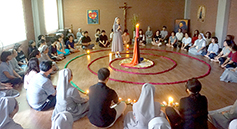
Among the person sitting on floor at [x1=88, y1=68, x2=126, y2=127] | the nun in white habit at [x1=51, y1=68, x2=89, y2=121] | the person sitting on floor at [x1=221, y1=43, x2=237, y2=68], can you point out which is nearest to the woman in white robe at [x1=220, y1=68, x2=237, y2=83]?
the person sitting on floor at [x1=221, y1=43, x2=237, y2=68]

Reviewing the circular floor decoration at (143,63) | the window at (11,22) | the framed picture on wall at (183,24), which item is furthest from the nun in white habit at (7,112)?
the framed picture on wall at (183,24)

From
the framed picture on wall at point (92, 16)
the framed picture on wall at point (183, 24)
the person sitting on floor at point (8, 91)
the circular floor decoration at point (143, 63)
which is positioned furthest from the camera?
the framed picture on wall at point (92, 16)

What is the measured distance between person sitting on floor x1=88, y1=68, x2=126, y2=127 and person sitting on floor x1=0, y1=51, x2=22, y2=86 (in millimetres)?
2906

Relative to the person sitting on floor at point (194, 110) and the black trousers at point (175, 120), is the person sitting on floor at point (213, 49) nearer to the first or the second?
the black trousers at point (175, 120)

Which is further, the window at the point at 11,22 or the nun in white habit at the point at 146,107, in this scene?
the window at the point at 11,22

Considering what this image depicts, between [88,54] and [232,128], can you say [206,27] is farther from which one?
[232,128]

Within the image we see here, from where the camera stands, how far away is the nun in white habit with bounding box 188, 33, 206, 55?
868 cm

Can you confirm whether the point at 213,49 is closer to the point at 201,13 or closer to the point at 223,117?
the point at 201,13

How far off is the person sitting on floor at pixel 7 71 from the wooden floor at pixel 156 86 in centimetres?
34

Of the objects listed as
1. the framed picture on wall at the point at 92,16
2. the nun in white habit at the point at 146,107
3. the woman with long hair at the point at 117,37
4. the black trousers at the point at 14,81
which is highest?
the framed picture on wall at the point at 92,16

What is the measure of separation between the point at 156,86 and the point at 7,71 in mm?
3937

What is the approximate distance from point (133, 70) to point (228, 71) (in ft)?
9.35

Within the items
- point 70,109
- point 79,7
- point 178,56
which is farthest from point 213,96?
point 79,7

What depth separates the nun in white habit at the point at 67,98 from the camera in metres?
3.44
